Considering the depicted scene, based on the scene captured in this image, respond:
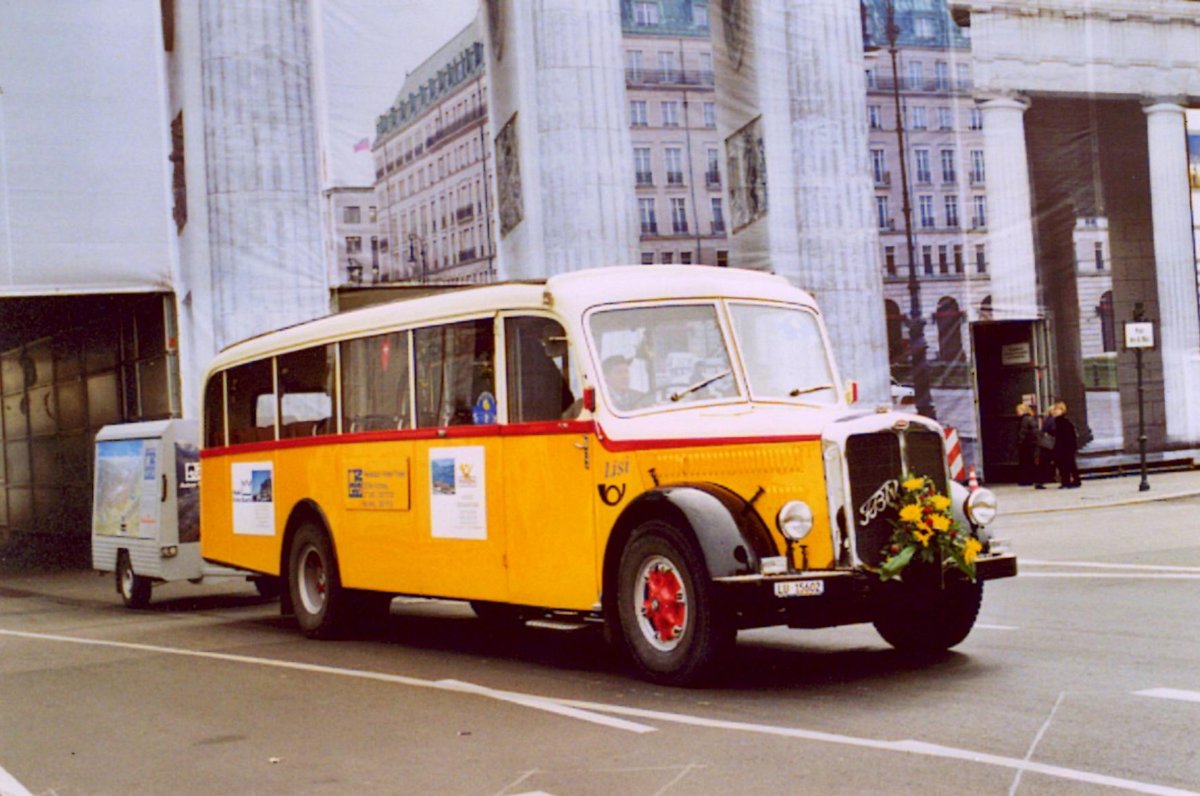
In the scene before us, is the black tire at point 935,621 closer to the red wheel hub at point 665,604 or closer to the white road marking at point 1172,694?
the red wheel hub at point 665,604

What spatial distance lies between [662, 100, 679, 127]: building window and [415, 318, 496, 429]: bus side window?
15658 millimetres

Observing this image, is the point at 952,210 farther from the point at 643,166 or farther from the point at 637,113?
the point at 637,113

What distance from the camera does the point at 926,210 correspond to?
92.9ft

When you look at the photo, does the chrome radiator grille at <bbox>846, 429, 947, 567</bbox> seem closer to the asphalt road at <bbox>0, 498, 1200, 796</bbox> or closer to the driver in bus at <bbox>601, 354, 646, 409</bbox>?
the asphalt road at <bbox>0, 498, 1200, 796</bbox>

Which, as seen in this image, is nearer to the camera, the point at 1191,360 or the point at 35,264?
the point at 35,264

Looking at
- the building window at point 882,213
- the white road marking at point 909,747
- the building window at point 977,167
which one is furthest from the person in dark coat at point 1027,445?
the white road marking at point 909,747

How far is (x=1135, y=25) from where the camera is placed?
102ft

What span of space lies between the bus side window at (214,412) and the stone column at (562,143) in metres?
9.79

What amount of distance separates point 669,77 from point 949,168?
5.43 meters

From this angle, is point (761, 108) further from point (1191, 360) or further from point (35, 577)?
point (35, 577)

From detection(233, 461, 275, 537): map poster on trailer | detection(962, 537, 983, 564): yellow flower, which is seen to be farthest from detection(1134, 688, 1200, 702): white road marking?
detection(233, 461, 275, 537): map poster on trailer

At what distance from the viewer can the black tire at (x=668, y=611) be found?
886 cm

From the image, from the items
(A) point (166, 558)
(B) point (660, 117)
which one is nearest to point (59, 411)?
(B) point (660, 117)

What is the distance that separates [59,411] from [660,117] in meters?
17.9
